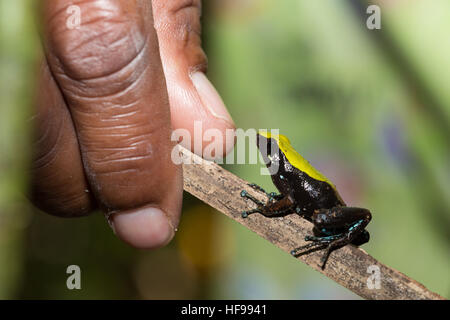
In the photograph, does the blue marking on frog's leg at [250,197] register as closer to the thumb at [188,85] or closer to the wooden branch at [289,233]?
the wooden branch at [289,233]

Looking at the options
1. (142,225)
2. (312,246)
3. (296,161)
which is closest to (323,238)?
(312,246)

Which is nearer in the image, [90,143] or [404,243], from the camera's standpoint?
[90,143]

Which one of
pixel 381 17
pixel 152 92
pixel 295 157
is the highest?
pixel 381 17

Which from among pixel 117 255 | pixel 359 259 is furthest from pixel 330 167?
pixel 117 255

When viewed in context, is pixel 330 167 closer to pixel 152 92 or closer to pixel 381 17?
pixel 381 17

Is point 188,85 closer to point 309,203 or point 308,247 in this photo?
point 309,203

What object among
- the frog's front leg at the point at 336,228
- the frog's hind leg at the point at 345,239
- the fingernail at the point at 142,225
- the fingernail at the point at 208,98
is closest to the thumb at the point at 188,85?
the fingernail at the point at 208,98
